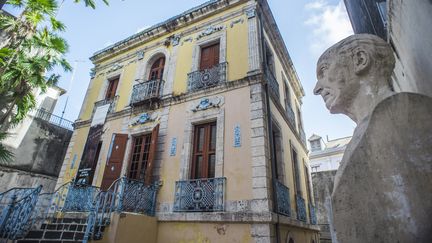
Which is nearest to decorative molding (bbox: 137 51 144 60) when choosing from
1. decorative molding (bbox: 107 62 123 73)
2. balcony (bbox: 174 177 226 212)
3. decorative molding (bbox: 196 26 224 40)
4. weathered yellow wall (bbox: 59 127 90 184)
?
decorative molding (bbox: 107 62 123 73)

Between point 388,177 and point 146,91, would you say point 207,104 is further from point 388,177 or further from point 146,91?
point 388,177

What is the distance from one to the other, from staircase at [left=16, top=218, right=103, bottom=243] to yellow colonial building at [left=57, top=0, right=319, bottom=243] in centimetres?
58

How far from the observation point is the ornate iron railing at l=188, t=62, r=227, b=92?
7.45 metres

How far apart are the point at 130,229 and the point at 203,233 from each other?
1760mm

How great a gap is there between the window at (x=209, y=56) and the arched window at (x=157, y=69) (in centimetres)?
198

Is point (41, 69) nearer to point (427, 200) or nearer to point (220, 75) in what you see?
point (220, 75)

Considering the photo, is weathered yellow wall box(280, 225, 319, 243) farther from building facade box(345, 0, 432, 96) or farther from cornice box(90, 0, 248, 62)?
cornice box(90, 0, 248, 62)

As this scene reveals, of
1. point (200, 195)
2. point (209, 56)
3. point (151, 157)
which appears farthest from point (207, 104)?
point (200, 195)

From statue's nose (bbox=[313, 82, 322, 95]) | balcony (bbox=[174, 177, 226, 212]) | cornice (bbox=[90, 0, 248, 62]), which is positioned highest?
cornice (bbox=[90, 0, 248, 62])

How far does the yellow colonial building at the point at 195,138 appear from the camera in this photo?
5484 mm

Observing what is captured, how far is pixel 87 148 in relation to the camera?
29.4 feet

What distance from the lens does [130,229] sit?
203 inches

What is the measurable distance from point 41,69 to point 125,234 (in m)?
A: 7.07

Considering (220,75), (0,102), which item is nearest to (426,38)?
(220,75)
